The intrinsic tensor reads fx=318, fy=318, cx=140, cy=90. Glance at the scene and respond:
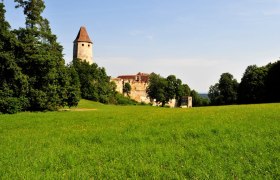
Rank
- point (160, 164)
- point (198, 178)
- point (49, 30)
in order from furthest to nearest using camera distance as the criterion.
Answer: point (49, 30) < point (160, 164) < point (198, 178)

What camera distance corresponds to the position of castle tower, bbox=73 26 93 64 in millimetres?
114812

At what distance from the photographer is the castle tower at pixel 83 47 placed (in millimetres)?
114812

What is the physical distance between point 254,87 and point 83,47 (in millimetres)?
63201

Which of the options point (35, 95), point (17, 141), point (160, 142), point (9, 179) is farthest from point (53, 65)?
point (9, 179)

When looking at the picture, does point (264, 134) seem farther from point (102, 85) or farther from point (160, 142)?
point (102, 85)

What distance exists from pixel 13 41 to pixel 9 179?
3295cm

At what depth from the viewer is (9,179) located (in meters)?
7.77

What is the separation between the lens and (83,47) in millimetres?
115000

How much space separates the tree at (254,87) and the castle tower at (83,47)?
57740 mm

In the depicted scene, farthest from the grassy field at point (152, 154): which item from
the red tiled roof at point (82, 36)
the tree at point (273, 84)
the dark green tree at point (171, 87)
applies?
the red tiled roof at point (82, 36)

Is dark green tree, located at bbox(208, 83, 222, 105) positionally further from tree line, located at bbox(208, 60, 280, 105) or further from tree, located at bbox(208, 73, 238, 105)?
tree line, located at bbox(208, 60, 280, 105)

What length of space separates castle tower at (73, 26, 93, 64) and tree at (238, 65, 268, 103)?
189ft

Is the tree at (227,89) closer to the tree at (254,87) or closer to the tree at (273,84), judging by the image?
the tree at (254,87)

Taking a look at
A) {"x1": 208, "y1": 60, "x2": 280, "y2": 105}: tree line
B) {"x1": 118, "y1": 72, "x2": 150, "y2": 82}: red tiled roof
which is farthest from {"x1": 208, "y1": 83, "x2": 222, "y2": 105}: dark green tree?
{"x1": 118, "y1": 72, "x2": 150, "y2": 82}: red tiled roof
